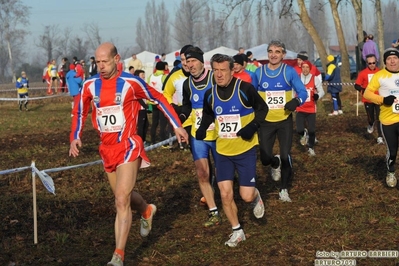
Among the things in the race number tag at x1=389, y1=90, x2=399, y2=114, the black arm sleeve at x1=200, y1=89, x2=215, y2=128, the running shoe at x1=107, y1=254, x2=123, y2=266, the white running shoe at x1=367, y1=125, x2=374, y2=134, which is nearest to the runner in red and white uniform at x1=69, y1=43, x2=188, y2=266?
the running shoe at x1=107, y1=254, x2=123, y2=266

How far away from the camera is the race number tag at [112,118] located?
685cm

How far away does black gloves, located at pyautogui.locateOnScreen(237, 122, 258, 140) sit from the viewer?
726cm

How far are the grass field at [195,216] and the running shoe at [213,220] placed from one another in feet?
0.26

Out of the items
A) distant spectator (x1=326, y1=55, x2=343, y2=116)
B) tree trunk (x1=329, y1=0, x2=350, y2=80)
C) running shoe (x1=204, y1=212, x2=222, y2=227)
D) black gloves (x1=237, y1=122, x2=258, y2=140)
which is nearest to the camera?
black gloves (x1=237, y1=122, x2=258, y2=140)

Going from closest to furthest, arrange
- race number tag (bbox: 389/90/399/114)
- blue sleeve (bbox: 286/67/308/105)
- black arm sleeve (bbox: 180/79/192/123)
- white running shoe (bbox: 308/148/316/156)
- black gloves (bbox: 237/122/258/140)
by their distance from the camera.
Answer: black gloves (bbox: 237/122/258/140), black arm sleeve (bbox: 180/79/192/123), blue sleeve (bbox: 286/67/308/105), race number tag (bbox: 389/90/399/114), white running shoe (bbox: 308/148/316/156)

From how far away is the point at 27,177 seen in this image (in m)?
11.9

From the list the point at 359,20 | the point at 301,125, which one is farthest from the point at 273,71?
the point at 359,20

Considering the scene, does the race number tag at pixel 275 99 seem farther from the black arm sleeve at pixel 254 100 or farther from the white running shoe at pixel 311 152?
the white running shoe at pixel 311 152

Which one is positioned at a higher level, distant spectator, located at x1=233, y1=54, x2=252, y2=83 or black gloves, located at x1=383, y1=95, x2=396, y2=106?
distant spectator, located at x1=233, y1=54, x2=252, y2=83

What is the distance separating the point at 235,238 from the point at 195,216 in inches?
66.1

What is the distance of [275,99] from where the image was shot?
31.8ft

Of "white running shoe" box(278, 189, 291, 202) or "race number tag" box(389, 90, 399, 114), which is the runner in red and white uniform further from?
"race number tag" box(389, 90, 399, 114)

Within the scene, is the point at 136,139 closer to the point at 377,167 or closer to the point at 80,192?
the point at 80,192

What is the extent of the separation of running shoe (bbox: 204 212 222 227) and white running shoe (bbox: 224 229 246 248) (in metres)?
0.97
